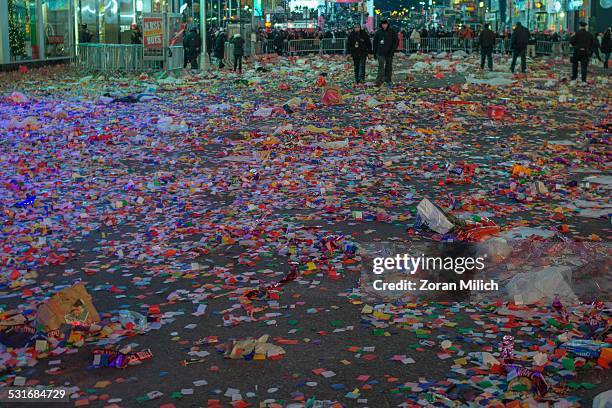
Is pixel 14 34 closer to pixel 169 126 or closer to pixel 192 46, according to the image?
pixel 192 46

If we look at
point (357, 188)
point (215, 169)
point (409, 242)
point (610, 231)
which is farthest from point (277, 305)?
point (215, 169)

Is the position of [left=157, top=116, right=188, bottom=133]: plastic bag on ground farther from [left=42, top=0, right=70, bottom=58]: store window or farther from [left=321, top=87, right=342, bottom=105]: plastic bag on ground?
[left=42, top=0, right=70, bottom=58]: store window

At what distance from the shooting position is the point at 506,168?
1241 cm

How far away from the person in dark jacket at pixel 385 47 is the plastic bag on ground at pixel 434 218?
17.3 m

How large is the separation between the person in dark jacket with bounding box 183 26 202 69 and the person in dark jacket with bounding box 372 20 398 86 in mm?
10667

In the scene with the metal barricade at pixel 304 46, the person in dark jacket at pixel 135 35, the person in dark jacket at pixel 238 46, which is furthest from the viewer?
the metal barricade at pixel 304 46

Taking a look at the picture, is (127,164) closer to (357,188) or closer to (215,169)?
(215,169)

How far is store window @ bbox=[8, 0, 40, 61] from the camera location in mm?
32094

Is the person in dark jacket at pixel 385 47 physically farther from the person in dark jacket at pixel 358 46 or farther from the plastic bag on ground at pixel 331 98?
the plastic bag on ground at pixel 331 98

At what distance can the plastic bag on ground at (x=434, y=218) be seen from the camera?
27.8 feet

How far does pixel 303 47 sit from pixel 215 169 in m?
41.3

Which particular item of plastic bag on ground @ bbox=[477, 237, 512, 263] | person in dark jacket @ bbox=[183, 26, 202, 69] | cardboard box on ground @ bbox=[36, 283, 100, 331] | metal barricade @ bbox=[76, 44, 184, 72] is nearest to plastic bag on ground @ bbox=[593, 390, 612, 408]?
plastic bag on ground @ bbox=[477, 237, 512, 263]

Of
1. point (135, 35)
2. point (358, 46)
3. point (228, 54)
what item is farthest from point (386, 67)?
point (228, 54)

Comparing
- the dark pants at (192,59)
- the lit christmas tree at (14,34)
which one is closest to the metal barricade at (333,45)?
the dark pants at (192,59)
